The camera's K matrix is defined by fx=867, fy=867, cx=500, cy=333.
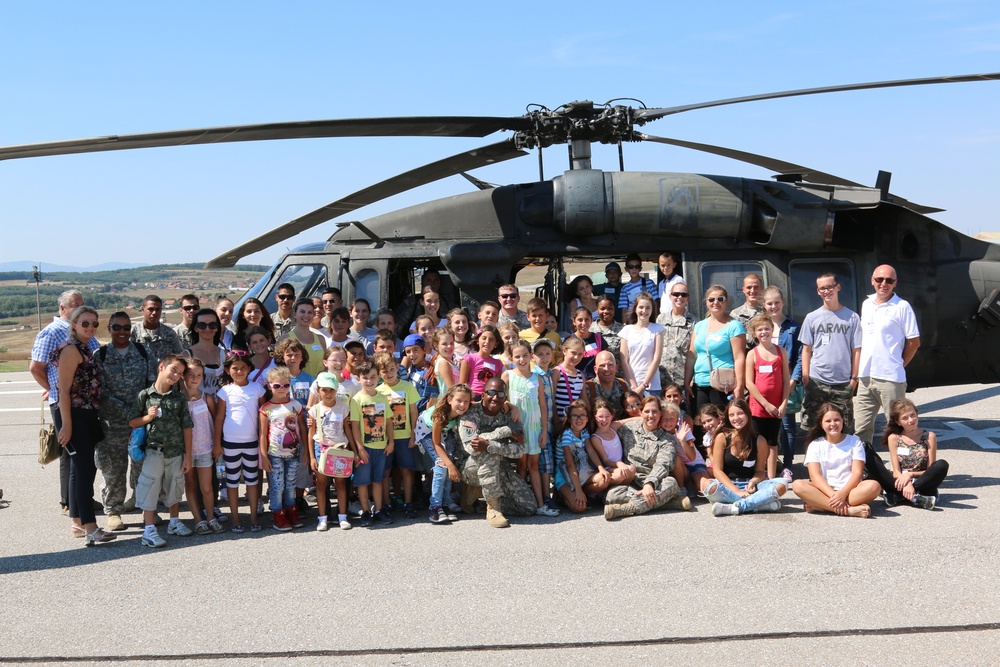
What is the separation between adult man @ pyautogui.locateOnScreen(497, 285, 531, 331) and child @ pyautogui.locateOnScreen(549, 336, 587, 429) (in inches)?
26.4

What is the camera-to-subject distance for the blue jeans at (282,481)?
6375 mm

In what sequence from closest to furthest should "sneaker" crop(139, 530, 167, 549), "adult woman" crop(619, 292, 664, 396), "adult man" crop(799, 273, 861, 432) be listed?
1. "sneaker" crop(139, 530, 167, 549)
2. "adult man" crop(799, 273, 861, 432)
3. "adult woman" crop(619, 292, 664, 396)

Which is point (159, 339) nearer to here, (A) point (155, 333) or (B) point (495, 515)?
(A) point (155, 333)

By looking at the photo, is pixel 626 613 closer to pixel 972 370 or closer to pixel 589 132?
pixel 589 132

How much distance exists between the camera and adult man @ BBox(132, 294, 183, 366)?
6.99 meters

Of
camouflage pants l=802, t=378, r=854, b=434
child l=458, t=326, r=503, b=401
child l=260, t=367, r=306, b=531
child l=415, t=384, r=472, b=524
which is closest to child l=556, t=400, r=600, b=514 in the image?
child l=458, t=326, r=503, b=401

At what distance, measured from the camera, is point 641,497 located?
652 centimetres

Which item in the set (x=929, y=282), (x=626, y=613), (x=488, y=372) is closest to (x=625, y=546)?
(x=626, y=613)

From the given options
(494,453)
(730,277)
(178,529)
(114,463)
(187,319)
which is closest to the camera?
(178,529)

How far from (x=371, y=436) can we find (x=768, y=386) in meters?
3.27

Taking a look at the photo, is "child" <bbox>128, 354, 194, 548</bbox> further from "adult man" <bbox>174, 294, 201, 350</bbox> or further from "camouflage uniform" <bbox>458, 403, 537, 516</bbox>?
"camouflage uniform" <bbox>458, 403, 537, 516</bbox>

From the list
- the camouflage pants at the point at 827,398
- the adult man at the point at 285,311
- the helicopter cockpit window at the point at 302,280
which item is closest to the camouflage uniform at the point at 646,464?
the camouflage pants at the point at 827,398

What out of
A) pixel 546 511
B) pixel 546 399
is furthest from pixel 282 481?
pixel 546 399

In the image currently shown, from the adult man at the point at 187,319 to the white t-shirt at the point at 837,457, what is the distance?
5.15m
